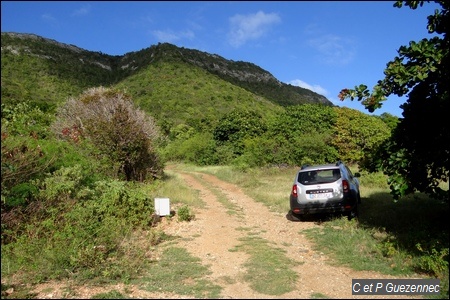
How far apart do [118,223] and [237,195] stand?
914cm

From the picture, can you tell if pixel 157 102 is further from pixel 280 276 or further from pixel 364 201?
pixel 280 276

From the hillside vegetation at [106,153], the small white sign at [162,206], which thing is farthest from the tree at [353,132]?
the small white sign at [162,206]

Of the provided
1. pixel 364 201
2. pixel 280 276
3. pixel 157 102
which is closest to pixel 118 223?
pixel 280 276

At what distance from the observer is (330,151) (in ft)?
87.0

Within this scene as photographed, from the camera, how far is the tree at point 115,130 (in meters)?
15.0

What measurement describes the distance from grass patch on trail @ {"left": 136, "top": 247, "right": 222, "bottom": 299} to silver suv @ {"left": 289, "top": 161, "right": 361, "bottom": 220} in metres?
3.93

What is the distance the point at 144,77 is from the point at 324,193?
5642 cm

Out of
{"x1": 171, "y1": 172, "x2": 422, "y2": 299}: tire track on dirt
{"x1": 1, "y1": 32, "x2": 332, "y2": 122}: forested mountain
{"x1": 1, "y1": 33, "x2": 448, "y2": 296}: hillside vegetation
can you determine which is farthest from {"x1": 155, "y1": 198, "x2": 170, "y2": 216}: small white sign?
{"x1": 1, "y1": 32, "x2": 332, "y2": 122}: forested mountain

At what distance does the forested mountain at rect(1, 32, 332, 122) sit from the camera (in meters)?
43.1

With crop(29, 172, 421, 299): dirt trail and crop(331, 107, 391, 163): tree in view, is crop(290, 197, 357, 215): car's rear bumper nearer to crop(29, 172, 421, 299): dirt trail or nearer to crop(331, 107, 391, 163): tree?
crop(29, 172, 421, 299): dirt trail

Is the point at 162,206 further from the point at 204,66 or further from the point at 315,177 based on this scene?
the point at 204,66

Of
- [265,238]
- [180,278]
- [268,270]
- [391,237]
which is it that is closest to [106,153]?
[265,238]

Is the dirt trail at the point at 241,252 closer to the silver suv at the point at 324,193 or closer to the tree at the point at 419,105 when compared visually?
the silver suv at the point at 324,193

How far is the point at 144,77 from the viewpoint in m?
61.2
